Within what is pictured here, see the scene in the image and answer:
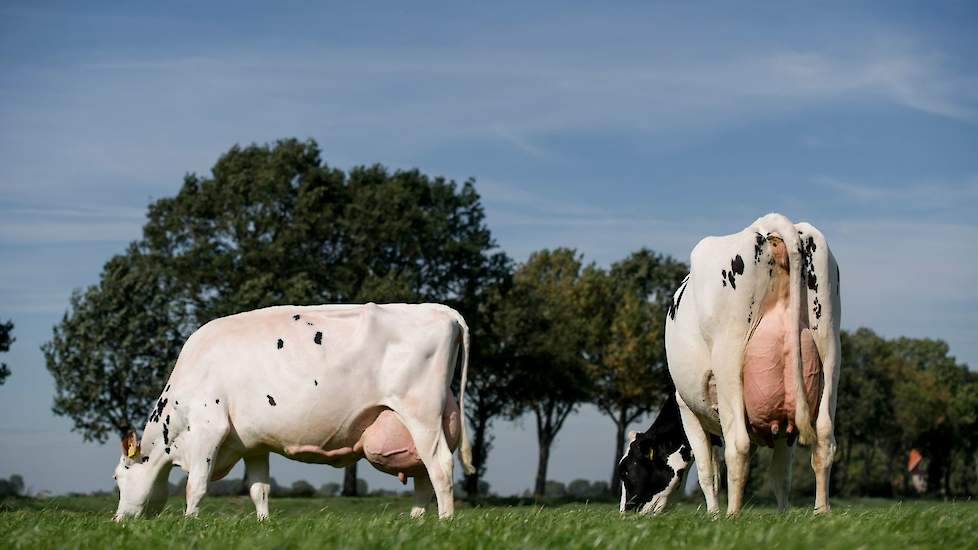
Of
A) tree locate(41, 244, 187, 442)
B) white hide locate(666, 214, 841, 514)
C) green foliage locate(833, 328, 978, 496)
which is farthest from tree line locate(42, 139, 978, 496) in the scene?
white hide locate(666, 214, 841, 514)

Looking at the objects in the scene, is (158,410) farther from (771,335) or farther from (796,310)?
(796,310)

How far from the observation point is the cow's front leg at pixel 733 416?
12.5 m

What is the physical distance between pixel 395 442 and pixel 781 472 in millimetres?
5134

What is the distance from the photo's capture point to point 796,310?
12.6 metres

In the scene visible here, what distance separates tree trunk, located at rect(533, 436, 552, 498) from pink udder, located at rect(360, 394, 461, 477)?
50337 millimetres

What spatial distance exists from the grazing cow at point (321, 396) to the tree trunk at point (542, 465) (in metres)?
49.8

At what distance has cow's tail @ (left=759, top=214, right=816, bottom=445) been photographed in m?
12.5

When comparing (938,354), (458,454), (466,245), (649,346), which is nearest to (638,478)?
(458,454)

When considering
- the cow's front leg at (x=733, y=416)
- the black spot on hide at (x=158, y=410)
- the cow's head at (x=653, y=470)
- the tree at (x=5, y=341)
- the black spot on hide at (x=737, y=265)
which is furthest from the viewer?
the tree at (x=5, y=341)

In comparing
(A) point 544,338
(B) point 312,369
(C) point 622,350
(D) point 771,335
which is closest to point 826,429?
(D) point 771,335

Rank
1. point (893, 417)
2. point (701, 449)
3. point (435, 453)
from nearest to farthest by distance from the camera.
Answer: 1. point (435, 453)
2. point (701, 449)
3. point (893, 417)

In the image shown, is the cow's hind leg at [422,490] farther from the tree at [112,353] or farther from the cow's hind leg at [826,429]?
the tree at [112,353]

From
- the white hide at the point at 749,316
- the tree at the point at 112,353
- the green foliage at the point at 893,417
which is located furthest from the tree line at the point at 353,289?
the white hide at the point at 749,316

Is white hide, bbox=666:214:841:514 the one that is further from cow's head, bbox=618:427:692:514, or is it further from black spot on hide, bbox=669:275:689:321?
cow's head, bbox=618:427:692:514
